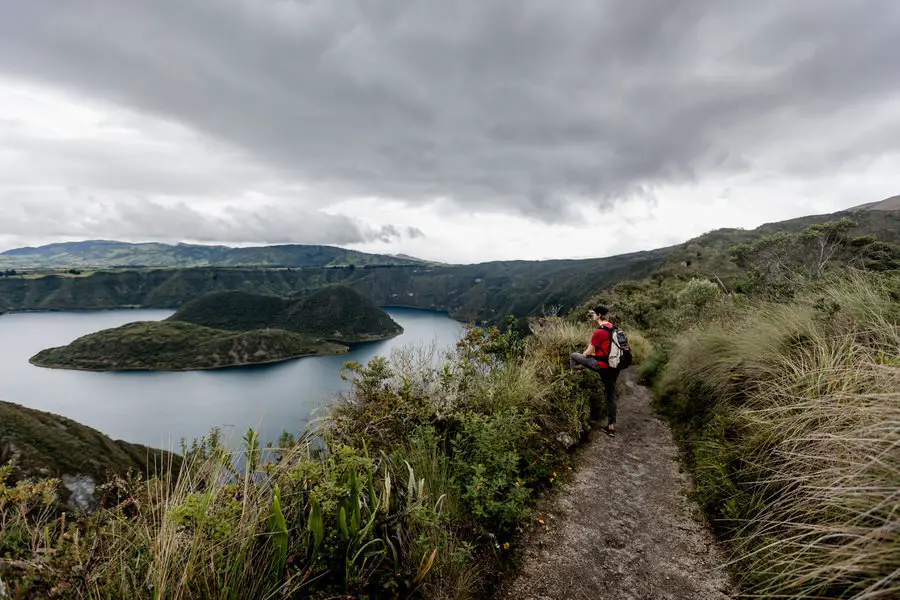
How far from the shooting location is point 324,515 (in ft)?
8.73

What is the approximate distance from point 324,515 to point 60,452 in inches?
1664

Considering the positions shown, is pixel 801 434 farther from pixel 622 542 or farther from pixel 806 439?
pixel 622 542

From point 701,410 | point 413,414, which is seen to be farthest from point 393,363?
point 701,410

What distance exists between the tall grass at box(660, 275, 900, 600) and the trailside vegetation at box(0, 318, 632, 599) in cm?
204

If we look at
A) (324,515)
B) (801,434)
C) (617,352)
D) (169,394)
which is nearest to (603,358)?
(617,352)

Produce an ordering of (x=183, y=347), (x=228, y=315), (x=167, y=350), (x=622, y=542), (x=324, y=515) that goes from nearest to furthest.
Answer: (x=324, y=515)
(x=622, y=542)
(x=167, y=350)
(x=183, y=347)
(x=228, y=315)

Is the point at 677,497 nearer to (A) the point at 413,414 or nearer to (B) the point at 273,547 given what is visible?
(A) the point at 413,414

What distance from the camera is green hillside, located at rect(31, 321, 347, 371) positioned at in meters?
128

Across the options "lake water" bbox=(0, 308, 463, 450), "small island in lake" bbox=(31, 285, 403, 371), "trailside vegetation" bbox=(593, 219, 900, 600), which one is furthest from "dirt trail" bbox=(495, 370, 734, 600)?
"small island in lake" bbox=(31, 285, 403, 371)

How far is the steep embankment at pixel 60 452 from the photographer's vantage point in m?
27.6

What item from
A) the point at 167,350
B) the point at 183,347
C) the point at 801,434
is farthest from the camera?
the point at 183,347

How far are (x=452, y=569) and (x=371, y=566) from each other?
0.80 metres

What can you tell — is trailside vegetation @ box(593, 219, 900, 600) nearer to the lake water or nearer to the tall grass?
the tall grass

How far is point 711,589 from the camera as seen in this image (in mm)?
3213
